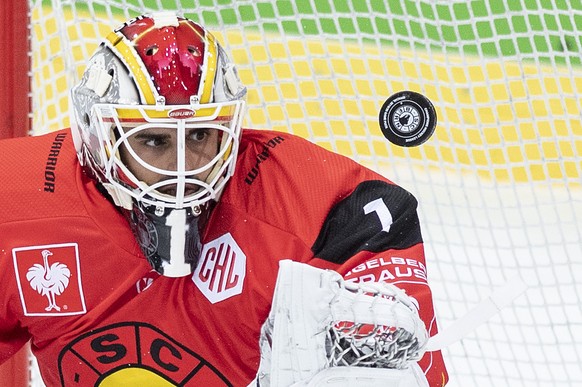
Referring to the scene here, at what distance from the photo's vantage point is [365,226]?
1938 millimetres

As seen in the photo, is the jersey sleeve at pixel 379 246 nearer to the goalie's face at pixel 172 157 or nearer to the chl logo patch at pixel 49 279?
the goalie's face at pixel 172 157

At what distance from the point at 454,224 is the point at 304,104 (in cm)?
55

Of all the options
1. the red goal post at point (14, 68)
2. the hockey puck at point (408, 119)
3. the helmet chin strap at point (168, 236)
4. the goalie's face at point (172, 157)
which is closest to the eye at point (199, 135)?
the goalie's face at point (172, 157)

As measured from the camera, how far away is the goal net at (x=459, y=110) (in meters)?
2.62

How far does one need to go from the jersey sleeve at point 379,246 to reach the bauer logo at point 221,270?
14 centimetres

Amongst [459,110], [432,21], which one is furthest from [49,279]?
[459,110]

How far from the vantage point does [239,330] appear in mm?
1964

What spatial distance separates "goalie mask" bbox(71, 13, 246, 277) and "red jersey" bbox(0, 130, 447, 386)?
0.22 ft

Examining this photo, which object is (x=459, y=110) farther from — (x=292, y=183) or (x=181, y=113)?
(x=181, y=113)

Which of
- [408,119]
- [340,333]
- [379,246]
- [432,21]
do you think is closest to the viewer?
[340,333]

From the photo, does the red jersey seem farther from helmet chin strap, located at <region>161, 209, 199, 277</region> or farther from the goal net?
the goal net

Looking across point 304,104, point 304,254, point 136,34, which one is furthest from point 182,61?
point 304,104

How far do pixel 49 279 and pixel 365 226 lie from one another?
1.88ft

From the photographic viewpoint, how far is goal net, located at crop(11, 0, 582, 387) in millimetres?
2623
